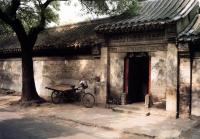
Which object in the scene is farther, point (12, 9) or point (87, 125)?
point (12, 9)

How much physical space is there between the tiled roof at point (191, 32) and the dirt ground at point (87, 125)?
2952 millimetres

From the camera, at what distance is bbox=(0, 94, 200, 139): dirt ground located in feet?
30.3

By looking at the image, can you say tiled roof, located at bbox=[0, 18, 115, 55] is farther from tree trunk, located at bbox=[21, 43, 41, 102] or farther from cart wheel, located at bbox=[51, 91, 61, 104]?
cart wheel, located at bbox=[51, 91, 61, 104]

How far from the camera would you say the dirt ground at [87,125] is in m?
9.23

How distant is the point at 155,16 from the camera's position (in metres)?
12.9

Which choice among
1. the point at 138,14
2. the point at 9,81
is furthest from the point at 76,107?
the point at 9,81

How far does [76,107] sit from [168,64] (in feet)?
16.1

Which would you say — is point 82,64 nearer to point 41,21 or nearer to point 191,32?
point 41,21

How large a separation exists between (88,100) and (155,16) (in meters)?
4.98

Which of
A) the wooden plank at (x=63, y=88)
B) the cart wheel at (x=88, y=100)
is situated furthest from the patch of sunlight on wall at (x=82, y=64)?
the cart wheel at (x=88, y=100)

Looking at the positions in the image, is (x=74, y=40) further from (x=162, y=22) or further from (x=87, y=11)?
(x=162, y=22)

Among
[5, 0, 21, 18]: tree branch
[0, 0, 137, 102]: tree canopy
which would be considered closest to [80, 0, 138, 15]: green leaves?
[0, 0, 137, 102]: tree canopy

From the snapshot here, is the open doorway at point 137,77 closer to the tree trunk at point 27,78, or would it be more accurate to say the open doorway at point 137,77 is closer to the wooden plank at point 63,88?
the wooden plank at point 63,88

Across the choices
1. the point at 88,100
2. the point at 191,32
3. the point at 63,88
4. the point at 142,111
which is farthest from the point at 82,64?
the point at 191,32
